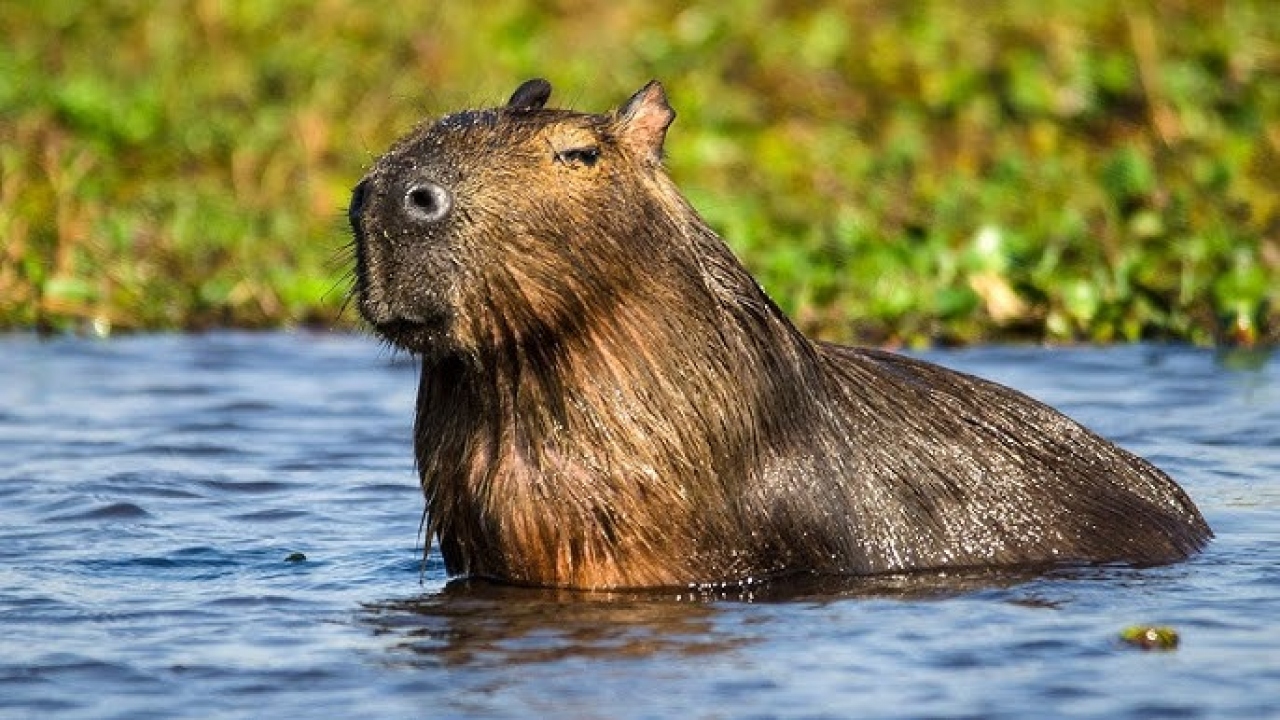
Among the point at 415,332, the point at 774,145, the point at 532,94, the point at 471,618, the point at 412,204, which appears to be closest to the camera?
the point at 412,204

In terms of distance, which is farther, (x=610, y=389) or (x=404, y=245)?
(x=610, y=389)

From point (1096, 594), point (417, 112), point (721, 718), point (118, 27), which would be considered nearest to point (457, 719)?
point (721, 718)

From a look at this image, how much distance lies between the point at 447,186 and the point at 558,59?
25.2 ft

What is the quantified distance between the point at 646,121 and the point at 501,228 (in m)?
0.58

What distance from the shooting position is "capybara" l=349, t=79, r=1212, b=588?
5.56m

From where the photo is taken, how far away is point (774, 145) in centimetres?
1221

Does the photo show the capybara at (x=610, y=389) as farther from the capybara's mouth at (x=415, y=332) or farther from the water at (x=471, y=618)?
the water at (x=471, y=618)

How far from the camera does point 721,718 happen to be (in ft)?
15.7

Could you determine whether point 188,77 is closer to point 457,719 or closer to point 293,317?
point 293,317

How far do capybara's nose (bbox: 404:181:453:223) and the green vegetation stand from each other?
368 centimetres

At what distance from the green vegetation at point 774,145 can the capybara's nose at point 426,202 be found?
368 cm

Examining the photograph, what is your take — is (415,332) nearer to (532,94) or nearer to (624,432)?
(624,432)

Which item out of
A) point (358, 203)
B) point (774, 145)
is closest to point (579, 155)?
point (358, 203)

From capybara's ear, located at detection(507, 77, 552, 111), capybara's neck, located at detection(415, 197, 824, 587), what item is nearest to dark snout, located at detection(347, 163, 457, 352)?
capybara's neck, located at detection(415, 197, 824, 587)
